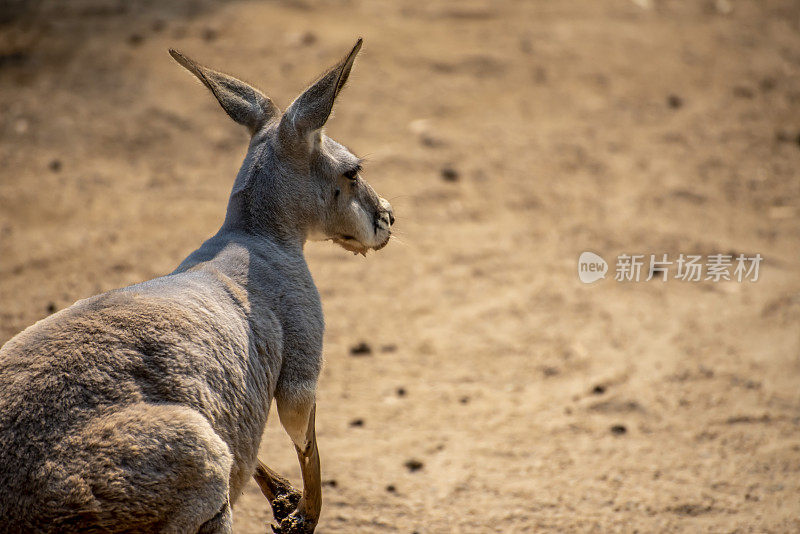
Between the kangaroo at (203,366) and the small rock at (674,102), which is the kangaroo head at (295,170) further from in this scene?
the small rock at (674,102)

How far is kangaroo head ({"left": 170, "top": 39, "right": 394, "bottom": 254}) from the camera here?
3.44 metres

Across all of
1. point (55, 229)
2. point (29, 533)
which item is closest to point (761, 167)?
point (55, 229)

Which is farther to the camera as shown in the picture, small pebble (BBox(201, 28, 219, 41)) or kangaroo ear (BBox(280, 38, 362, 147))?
small pebble (BBox(201, 28, 219, 41))

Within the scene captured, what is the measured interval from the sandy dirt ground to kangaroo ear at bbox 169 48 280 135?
1.99m

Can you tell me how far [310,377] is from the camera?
11.0ft

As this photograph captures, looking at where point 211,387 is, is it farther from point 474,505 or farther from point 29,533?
point 474,505

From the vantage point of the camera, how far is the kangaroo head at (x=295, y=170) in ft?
11.3

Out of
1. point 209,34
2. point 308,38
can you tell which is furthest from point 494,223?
point 209,34

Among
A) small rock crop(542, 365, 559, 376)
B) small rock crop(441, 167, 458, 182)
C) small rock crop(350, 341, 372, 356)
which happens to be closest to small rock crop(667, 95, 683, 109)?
small rock crop(441, 167, 458, 182)

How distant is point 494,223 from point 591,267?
930mm

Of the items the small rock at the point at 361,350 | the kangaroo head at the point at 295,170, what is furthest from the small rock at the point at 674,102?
the kangaroo head at the point at 295,170

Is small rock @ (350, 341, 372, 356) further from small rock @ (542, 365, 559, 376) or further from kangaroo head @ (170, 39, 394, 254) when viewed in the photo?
kangaroo head @ (170, 39, 394, 254)

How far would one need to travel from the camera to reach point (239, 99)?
3664mm

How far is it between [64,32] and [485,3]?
4.91 meters
